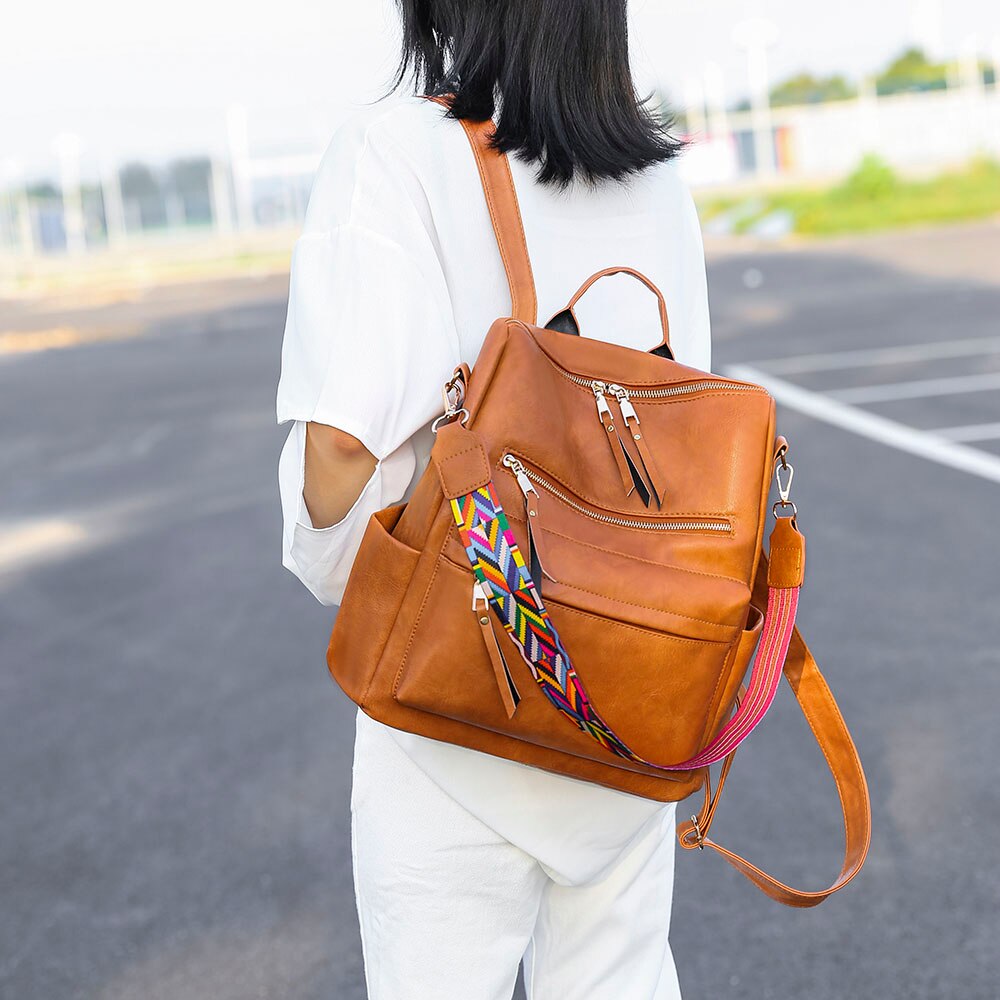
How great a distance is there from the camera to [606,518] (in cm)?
139

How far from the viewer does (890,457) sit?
7.43 m

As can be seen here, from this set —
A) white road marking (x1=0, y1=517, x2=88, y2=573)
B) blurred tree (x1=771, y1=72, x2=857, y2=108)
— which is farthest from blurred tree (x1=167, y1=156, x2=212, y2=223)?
white road marking (x1=0, y1=517, x2=88, y2=573)

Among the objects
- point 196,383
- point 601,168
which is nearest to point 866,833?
point 601,168

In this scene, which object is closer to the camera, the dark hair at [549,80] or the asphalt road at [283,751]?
the dark hair at [549,80]

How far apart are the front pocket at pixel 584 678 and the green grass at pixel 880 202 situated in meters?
26.1

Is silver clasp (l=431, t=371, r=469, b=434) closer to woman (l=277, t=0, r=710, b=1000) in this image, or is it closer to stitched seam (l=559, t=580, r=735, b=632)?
woman (l=277, t=0, r=710, b=1000)

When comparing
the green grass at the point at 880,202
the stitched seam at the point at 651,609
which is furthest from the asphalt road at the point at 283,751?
the green grass at the point at 880,202

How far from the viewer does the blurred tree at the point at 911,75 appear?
44562 mm

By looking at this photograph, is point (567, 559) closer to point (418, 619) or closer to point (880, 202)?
point (418, 619)

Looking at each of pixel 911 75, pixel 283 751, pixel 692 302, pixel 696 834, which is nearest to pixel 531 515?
pixel 692 302

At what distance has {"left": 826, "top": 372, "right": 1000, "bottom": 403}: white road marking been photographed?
9125 mm

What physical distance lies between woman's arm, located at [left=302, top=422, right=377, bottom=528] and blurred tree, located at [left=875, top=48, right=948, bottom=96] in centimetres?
4720

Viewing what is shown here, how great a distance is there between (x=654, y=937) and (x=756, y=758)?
2239mm

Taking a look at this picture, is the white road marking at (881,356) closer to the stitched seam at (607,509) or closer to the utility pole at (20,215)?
the stitched seam at (607,509)
